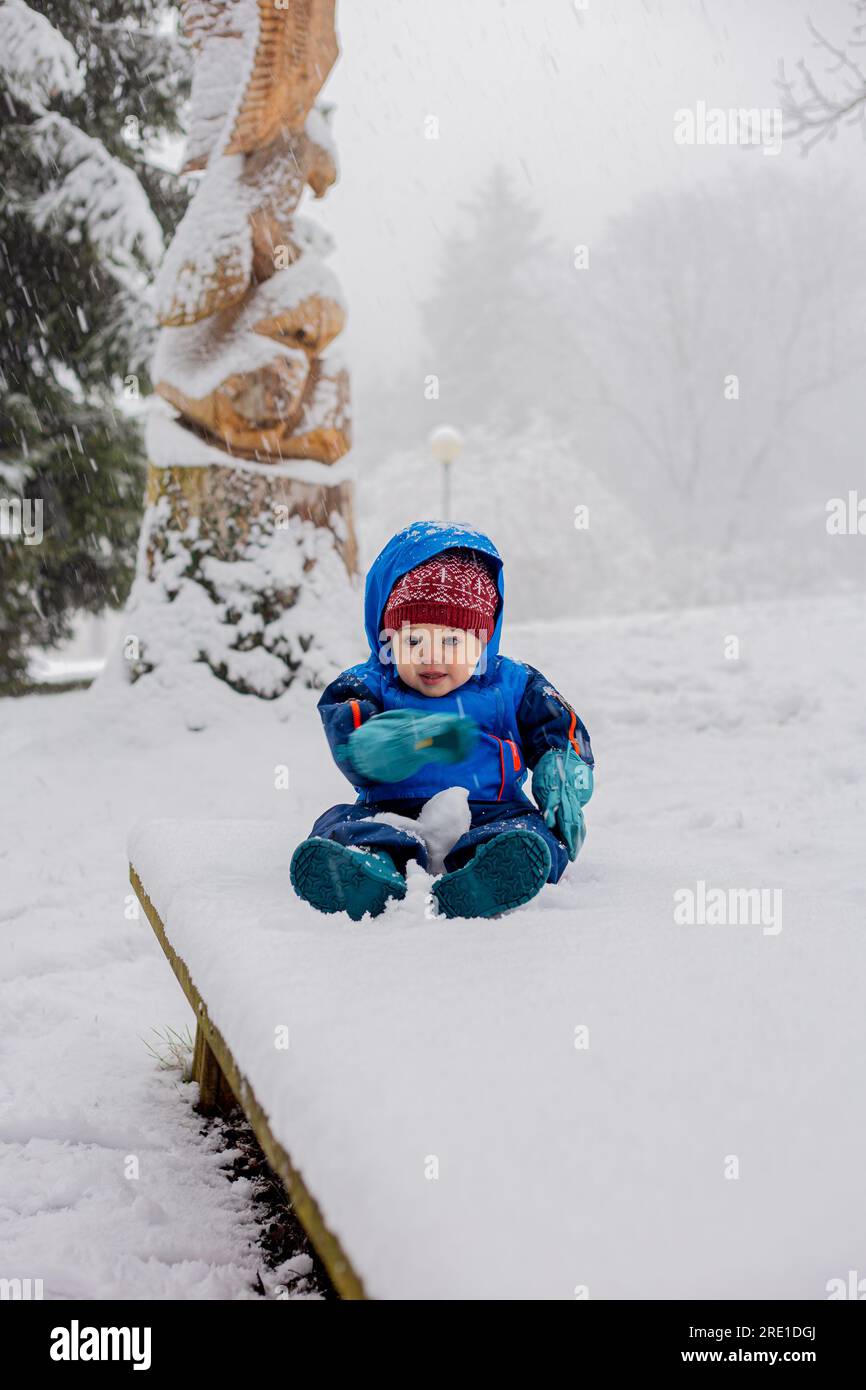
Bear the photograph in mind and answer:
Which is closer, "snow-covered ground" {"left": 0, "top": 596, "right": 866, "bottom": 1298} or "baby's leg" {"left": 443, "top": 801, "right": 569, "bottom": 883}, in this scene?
"snow-covered ground" {"left": 0, "top": 596, "right": 866, "bottom": 1298}

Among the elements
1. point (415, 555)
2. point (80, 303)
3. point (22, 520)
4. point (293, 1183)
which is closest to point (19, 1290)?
point (293, 1183)

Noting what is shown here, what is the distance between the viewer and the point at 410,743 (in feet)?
6.88

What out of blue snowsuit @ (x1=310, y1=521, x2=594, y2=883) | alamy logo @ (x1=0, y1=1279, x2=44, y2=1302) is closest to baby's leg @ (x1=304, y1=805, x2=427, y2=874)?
blue snowsuit @ (x1=310, y1=521, x2=594, y2=883)

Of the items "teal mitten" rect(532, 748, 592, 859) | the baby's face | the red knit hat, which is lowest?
"teal mitten" rect(532, 748, 592, 859)

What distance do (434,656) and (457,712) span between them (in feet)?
0.50

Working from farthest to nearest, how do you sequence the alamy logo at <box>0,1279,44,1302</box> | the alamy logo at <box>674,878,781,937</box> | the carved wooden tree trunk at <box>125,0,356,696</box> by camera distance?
1. the carved wooden tree trunk at <box>125,0,356,696</box>
2. the alamy logo at <box>674,878,781,937</box>
3. the alamy logo at <box>0,1279,44,1302</box>

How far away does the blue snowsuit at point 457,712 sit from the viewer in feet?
7.11

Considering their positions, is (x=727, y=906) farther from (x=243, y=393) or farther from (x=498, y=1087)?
(x=243, y=393)
